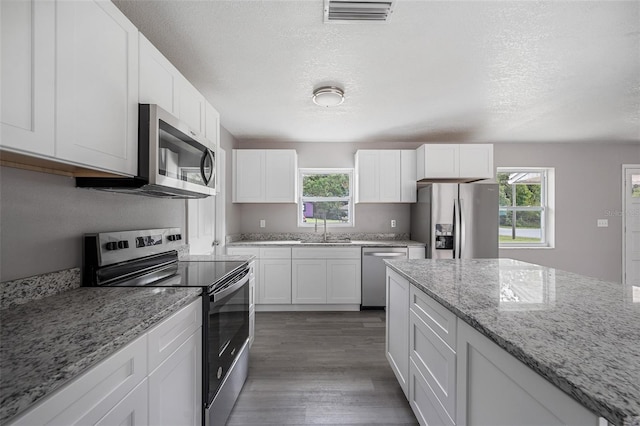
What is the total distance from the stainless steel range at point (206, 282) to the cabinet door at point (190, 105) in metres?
0.81

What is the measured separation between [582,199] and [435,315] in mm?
4738

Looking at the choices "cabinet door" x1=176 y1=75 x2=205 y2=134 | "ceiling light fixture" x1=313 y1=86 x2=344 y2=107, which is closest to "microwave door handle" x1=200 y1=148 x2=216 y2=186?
"cabinet door" x1=176 y1=75 x2=205 y2=134

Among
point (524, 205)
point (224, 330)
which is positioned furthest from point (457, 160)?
point (224, 330)

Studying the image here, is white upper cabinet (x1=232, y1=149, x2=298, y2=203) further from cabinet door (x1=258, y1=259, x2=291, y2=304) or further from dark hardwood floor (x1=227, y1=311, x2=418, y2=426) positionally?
dark hardwood floor (x1=227, y1=311, x2=418, y2=426)

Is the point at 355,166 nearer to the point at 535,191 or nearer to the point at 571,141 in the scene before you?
the point at 535,191

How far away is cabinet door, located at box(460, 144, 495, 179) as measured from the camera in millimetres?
3619

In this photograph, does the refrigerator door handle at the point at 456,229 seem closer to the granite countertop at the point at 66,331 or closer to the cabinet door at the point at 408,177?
the cabinet door at the point at 408,177

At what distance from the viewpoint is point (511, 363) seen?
0.76 m

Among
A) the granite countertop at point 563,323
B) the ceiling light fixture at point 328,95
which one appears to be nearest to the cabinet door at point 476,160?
the ceiling light fixture at point 328,95

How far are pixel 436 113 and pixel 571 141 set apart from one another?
110 inches

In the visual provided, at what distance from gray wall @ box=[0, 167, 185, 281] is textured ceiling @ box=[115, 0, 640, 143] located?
1065 mm

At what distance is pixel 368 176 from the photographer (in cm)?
382

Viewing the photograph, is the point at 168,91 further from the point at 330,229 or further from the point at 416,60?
the point at 330,229

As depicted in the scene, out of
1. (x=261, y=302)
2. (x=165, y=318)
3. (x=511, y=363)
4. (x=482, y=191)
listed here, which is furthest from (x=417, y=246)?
(x=165, y=318)
